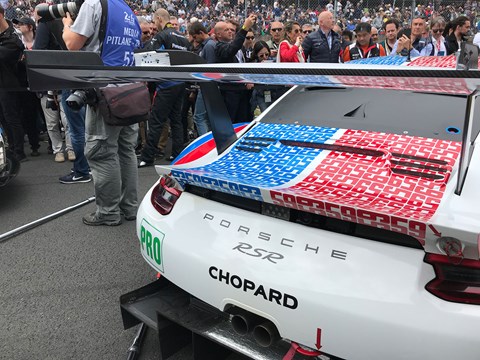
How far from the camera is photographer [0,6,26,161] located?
512cm

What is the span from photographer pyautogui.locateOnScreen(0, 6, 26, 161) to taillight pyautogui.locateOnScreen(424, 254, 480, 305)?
16.9 feet

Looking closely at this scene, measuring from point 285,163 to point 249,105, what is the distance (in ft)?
14.1

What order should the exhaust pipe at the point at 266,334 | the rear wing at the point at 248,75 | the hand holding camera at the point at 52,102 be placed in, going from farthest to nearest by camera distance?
the hand holding camera at the point at 52,102
the exhaust pipe at the point at 266,334
the rear wing at the point at 248,75

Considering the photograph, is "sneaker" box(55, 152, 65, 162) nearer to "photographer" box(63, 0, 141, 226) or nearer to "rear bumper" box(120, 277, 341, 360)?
"photographer" box(63, 0, 141, 226)

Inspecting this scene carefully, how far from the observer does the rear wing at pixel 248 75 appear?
1082 millimetres

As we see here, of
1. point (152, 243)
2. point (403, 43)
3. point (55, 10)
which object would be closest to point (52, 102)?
point (55, 10)

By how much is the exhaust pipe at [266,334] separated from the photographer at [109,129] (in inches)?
88.7

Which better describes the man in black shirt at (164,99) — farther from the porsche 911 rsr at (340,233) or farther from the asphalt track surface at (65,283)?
the porsche 911 rsr at (340,233)

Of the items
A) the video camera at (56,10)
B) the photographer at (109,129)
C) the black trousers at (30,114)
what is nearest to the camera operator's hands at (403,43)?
the photographer at (109,129)

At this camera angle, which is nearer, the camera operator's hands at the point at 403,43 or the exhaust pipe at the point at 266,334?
the exhaust pipe at the point at 266,334

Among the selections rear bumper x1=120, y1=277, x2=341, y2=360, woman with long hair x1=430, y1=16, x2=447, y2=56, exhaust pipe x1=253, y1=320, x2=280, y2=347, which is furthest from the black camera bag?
woman with long hair x1=430, y1=16, x2=447, y2=56

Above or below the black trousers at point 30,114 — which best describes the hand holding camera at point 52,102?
above

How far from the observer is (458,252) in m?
1.33

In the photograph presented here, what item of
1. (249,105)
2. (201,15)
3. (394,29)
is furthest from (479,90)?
(201,15)
